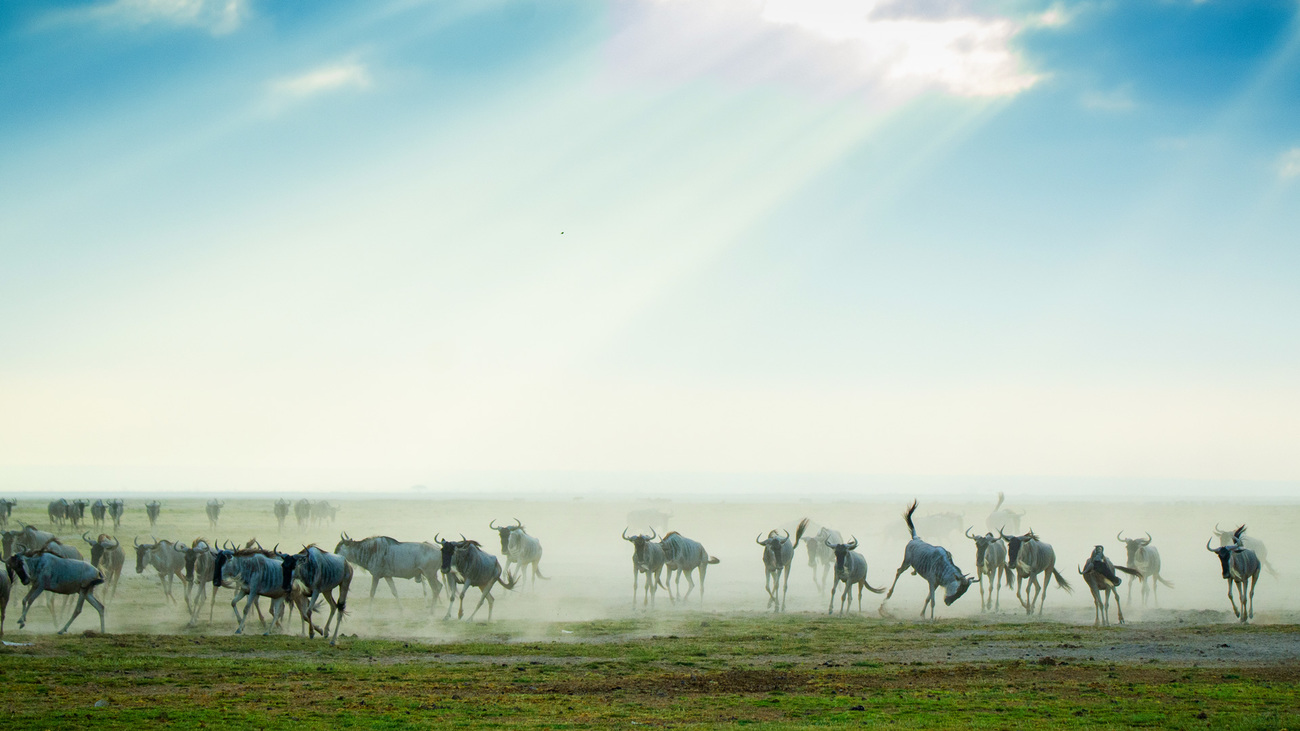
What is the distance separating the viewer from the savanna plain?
42.0 feet

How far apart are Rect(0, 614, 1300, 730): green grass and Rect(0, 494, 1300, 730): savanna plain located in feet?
0.20

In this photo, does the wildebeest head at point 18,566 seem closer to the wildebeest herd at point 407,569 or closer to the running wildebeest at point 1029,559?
the wildebeest herd at point 407,569

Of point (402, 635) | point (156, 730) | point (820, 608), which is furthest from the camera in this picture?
point (820, 608)

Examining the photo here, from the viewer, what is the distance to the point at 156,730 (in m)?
11.6

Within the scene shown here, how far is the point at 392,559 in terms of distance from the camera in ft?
90.2

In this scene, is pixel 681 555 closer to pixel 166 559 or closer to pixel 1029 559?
pixel 1029 559

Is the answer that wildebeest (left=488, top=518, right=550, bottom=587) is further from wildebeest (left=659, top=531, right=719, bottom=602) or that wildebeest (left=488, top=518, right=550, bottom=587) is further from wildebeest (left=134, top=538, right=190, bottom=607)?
wildebeest (left=134, top=538, right=190, bottom=607)

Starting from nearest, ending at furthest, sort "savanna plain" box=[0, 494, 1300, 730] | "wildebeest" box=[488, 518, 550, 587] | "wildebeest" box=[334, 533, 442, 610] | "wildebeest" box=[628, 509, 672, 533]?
1. "savanna plain" box=[0, 494, 1300, 730]
2. "wildebeest" box=[334, 533, 442, 610]
3. "wildebeest" box=[488, 518, 550, 587]
4. "wildebeest" box=[628, 509, 672, 533]

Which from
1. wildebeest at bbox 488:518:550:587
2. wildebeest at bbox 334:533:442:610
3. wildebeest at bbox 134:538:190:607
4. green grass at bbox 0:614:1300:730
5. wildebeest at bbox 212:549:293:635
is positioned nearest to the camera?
green grass at bbox 0:614:1300:730

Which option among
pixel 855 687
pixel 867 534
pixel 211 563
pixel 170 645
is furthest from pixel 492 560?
pixel 867 534

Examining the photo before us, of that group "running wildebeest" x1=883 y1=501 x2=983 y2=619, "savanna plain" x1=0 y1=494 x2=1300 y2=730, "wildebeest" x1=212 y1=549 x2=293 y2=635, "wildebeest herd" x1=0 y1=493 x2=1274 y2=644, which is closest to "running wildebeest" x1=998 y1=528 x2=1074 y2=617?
"wildebeest herd" x1=0 y1=493 x2=1274 y2=644

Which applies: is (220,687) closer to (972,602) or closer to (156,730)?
(156,730)

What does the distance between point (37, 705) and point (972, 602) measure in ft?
89.5

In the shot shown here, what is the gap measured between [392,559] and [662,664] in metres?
12.6
